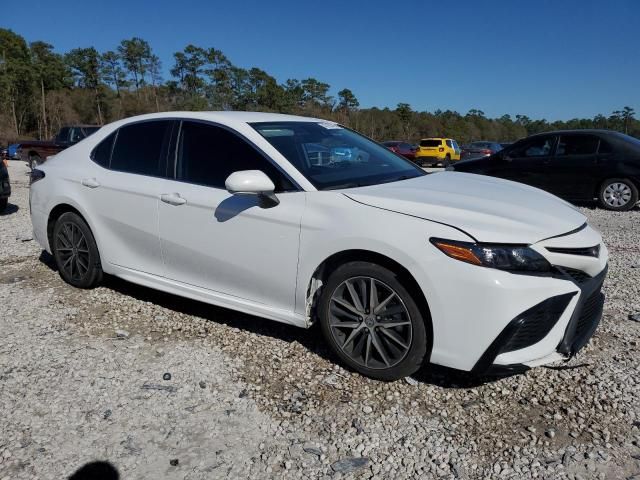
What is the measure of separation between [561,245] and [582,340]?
57 centimetres

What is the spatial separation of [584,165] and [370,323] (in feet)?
26.9

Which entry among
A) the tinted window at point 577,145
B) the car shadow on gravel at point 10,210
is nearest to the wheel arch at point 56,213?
the car shadow on gravel at point 10,210

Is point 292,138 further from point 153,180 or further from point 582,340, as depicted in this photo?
point 582,340

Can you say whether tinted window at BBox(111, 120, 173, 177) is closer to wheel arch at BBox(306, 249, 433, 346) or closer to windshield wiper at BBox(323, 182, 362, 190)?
windshield wiper at BBox(323, 182, 362, 190)

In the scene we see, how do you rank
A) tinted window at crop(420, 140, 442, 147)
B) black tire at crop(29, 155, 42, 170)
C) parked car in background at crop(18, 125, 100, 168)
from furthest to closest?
tinted window at crop(420, 140, 442, 147)
black tire at crop(29, 155, 42, 170)
parked car in background at crop(18, 125, 100, 168)

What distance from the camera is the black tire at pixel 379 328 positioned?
2.86 m

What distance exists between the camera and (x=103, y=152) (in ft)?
14.6

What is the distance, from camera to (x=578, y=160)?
955 cm

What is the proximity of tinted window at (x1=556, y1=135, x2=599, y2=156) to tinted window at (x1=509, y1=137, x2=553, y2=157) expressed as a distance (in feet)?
0.66

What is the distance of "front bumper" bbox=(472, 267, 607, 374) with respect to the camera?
2.61 meters

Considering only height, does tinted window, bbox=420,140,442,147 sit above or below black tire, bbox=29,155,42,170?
above

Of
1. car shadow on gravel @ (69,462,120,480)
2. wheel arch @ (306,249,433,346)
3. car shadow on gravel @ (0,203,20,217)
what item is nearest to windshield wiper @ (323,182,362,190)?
wheel arch @ (306,249,433,346)

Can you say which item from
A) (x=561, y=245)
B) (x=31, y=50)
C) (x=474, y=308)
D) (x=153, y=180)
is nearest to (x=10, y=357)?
A: (x=153, y=180)

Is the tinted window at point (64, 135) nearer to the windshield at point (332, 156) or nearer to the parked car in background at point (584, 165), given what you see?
the parked car in background at point (584, 165)
